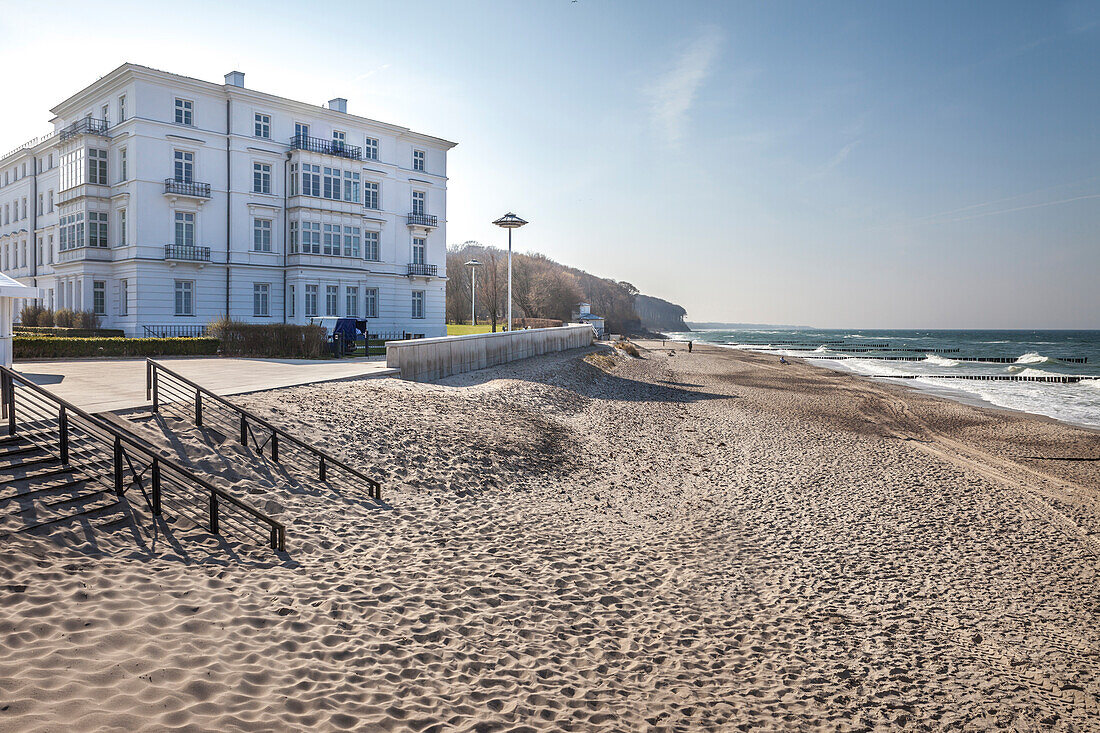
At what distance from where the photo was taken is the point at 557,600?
6.76 meters

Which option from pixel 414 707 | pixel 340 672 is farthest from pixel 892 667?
pixel 340 672

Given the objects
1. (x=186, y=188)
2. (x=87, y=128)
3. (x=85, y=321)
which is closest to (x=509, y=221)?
(x=186, y=188)

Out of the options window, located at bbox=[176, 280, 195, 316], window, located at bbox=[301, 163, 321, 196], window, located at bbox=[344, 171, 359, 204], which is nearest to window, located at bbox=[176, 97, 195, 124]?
window, located at bbox=[301, 163, 321, 196]

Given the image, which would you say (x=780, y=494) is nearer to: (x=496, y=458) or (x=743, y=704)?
(x=496, y=458)

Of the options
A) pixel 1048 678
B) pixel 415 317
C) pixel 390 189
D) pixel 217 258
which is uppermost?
pixel 390 189

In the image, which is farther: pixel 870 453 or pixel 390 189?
pixel 390 189

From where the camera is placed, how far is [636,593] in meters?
7.14

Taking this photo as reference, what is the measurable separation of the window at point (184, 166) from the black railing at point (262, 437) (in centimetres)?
2902

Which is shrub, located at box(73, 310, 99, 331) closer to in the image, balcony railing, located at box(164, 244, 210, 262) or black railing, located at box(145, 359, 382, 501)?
balcony railing, located at box(164, 244, 210, 262)

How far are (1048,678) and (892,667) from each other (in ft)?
4.59

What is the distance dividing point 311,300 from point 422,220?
10.4 m

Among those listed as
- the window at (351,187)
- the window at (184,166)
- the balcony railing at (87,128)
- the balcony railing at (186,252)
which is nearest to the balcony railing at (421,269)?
the window at (351,187)

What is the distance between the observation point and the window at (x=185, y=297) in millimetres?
34094

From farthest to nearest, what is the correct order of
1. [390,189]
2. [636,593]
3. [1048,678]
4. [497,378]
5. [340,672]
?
[390,189] → [497,378] → [636,593] → [1048,678] → [340,672]
